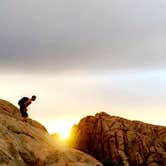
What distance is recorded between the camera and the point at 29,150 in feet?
117

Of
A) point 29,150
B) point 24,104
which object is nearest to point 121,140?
point 24,104

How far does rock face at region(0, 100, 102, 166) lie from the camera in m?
32.6

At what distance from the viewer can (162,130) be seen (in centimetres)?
9300

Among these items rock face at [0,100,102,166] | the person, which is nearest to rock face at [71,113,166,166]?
the person

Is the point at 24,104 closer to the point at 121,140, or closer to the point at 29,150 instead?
the point at 29,150

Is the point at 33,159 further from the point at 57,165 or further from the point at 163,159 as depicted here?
the point at 163,159

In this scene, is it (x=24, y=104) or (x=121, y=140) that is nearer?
(x=24, y=104)

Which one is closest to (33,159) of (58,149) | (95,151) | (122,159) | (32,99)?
(58,149)

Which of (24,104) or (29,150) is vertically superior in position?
(24,104)

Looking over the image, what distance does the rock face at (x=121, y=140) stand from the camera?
8519 cm

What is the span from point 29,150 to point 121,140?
53581mm

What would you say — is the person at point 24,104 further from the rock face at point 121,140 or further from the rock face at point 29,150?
the rock face at point 121,140

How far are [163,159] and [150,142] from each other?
617cm

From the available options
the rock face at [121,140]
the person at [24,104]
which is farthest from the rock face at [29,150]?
the rock face at [121,140]
